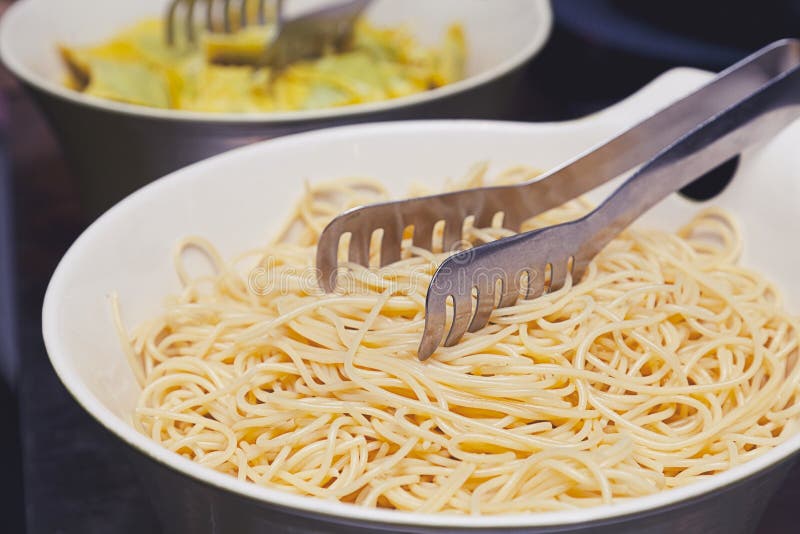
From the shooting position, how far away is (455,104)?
1.18m

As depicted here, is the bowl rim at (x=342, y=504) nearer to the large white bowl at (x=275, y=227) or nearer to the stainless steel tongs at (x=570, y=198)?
the large white bowl at (x=275, y=227)

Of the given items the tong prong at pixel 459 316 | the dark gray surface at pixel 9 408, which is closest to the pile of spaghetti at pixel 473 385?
the tong prong at pixel 459 316

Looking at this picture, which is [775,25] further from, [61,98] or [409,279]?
[61,98]

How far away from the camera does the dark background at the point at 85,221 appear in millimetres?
989

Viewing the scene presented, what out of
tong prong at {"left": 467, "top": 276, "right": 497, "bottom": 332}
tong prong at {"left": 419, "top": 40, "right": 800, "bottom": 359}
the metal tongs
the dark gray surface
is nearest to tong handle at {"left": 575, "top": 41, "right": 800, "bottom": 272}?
tong prong at {"left": 419, "top": 40, "right": 800, "bottom": 359}

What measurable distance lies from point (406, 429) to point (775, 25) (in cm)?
90

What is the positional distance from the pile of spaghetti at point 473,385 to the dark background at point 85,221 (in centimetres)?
20

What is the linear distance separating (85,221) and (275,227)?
0.44 metres

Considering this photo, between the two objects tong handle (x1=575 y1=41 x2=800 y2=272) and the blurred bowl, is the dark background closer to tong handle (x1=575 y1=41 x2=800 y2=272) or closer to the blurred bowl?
the blurred bowl

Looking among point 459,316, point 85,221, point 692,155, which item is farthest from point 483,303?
point 85,221

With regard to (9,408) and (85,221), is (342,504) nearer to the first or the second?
(85,221)

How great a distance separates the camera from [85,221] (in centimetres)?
137

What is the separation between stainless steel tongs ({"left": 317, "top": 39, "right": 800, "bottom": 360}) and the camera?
82cm

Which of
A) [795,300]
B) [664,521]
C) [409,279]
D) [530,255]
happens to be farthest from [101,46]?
[664,521]
